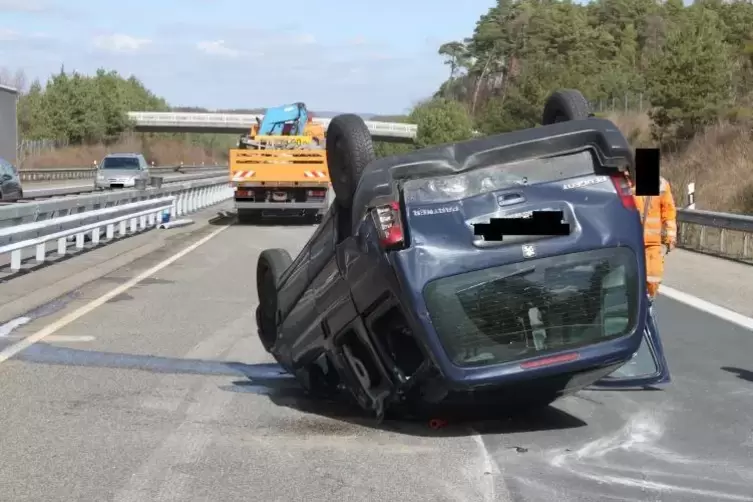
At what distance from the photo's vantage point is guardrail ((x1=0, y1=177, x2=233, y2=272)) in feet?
49.3

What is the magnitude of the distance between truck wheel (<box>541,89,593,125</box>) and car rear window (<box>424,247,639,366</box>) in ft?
4.92

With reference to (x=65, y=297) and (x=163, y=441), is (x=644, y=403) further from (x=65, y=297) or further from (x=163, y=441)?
(x=65, y=297)

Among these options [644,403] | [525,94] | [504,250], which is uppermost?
[525,94]

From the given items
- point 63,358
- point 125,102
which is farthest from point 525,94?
point 125,102

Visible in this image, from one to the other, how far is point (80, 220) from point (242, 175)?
9842 millimetres

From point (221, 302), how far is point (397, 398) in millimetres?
7011

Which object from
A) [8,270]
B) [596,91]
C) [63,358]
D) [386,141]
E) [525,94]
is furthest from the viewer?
[386,141]

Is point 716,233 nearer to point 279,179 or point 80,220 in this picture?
point 279,179

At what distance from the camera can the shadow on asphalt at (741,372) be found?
820cm

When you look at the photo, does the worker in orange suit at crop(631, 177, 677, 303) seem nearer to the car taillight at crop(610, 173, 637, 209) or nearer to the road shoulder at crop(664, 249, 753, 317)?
the car taillight at crop(610, 173, 637, 209)

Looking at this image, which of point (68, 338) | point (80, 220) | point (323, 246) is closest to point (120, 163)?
point (80, 220)

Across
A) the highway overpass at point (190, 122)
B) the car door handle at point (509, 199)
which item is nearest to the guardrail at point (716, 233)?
the car door handle at point (509, 199)

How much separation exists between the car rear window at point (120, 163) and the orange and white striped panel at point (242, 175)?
17.5m

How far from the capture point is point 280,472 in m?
5.65
